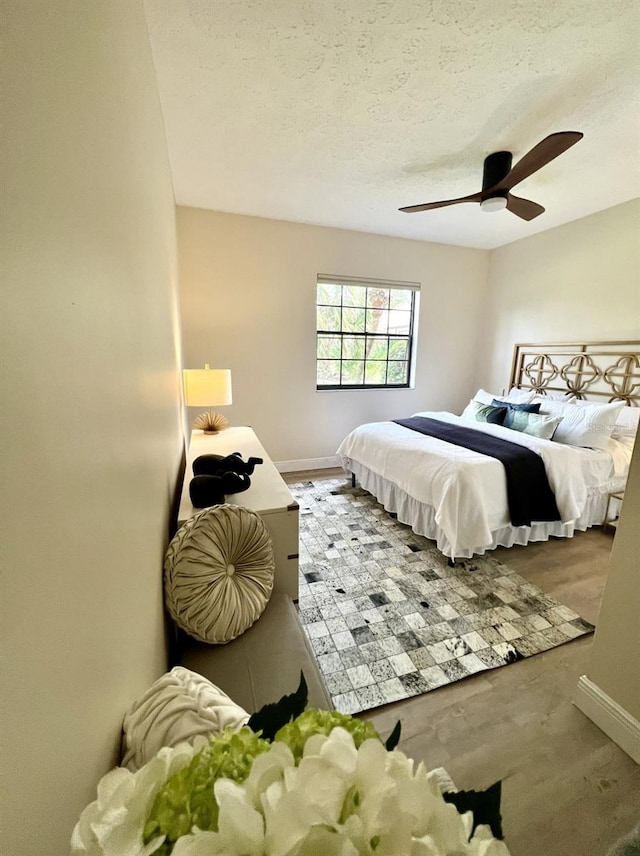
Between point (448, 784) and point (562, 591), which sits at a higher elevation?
point (448, 784)

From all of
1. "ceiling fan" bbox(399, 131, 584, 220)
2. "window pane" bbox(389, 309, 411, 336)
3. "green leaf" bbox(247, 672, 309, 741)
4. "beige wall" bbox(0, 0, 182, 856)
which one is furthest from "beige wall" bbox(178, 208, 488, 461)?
"green leaf" bbox(247, 672, 309, 741)

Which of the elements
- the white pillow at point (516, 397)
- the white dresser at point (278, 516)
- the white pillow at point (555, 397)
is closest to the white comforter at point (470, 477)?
the white pillow at point (516, 397)

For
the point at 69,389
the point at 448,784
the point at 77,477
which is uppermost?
the point at 69,389

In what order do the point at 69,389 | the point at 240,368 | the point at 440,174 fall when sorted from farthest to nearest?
1. the point at 240,368
2. the point at 440,174
3. the point at 69,389

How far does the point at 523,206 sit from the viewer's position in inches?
98.7

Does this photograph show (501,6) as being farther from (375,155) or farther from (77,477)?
(77,477)

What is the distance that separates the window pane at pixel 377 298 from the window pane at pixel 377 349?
1.31 feet

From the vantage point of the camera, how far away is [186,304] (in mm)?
3438

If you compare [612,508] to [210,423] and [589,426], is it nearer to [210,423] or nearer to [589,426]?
[589,426]

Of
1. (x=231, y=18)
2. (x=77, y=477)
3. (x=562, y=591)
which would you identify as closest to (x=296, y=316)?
(x=231, y=18)

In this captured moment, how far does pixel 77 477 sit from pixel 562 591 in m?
2.64

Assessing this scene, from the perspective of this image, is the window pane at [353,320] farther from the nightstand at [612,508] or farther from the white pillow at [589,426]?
the nightstand at [612,508]

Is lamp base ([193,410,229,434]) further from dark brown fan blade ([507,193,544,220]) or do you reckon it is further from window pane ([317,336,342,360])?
dark brown fan blade ([507,193,544,220])

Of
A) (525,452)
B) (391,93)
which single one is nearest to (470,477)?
(525,452)
